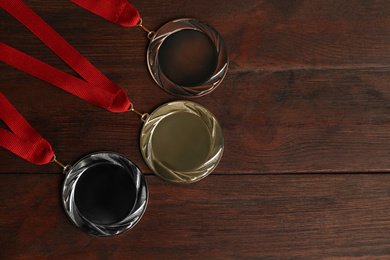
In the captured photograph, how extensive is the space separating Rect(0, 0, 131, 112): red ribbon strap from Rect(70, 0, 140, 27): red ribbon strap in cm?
7

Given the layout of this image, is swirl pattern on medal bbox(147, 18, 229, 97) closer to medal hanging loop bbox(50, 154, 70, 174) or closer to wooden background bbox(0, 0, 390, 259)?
wooden background bbox(0, 0, 390, 259)

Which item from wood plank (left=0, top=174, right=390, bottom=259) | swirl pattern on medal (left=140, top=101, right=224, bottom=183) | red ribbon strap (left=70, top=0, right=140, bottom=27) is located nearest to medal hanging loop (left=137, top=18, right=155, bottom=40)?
red ribbon strap (left=70, top=0, right=140, bottom=27)

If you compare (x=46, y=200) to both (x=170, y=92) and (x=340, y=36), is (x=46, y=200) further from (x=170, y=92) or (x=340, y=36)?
(x=340, y=36)

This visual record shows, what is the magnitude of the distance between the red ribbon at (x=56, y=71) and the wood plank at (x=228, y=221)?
0.21 ft

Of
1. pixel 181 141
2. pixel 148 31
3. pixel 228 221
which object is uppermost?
pixel 148 31

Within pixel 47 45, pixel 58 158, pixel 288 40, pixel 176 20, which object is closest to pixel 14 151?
pixel 58 158

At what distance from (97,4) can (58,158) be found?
0.26 metres

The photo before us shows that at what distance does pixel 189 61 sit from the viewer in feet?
2.04

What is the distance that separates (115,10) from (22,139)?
0.83 ft

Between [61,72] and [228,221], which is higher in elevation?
[61,72]

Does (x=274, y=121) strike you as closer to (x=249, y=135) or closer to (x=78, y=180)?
(x=249, y=135)

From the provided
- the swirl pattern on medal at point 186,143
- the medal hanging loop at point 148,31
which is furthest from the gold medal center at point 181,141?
the medal hanging loop at point 148,31

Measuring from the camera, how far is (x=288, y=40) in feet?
2.08

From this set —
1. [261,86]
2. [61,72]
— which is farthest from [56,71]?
[261,86]
